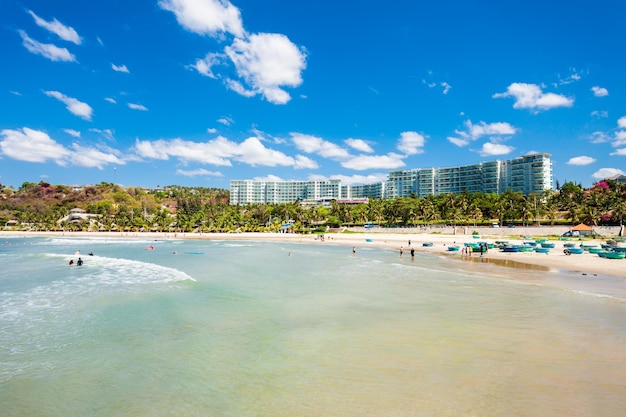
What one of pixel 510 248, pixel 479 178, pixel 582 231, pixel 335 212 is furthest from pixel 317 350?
pixel 479 178

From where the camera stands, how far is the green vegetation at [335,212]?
74.2 m

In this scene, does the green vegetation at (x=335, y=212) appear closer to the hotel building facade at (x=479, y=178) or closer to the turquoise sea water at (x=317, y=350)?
the hotel building facade at (x=479, y=178)

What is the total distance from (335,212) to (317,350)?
317 ft

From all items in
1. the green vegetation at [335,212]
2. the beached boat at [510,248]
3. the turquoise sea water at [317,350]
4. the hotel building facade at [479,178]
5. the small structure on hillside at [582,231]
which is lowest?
the turquoise sea water at [317,350]

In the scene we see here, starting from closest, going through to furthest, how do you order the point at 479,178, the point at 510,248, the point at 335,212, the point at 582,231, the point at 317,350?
the point at 317,350, the point at 510,248, the point at 582,231, the point at 335,212, the point at 479,178

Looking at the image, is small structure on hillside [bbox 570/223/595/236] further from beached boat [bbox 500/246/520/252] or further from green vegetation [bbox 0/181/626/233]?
beached boat [bbox 500/246/520/252]

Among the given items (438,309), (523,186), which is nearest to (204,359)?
(438,309)

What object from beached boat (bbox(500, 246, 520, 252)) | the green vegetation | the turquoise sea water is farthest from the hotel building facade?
the turquoise sea water

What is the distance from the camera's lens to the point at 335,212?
109125 mm

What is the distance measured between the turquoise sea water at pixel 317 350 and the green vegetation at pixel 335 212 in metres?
56.8

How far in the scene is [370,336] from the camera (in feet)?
46.2

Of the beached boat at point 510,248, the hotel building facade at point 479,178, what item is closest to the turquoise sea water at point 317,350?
the beached boat at point 510,248

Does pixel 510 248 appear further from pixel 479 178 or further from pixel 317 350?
pixel 479 178

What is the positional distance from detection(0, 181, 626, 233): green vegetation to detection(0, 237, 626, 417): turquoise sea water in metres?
56.8
